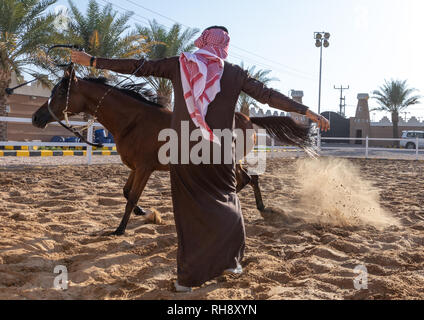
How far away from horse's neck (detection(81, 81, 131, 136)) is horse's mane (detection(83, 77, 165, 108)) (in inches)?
4.6

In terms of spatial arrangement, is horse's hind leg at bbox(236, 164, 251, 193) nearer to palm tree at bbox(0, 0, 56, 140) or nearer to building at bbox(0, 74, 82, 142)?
palm tree at bbox(0, 0, 56, 140)

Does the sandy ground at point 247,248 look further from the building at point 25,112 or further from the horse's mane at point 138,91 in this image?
the building at point 25,112

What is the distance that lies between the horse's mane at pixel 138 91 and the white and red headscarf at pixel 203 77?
5.39 feet

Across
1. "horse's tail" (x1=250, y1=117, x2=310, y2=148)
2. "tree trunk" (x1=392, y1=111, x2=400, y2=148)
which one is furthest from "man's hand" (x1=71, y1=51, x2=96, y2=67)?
"tree trunk" (x1=392, y1=111, x2=400, y2=148)

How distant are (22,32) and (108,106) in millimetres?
12587

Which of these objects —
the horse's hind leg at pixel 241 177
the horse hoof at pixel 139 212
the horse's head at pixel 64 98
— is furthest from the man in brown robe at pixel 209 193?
the horse's hind leg at pixel 241 177

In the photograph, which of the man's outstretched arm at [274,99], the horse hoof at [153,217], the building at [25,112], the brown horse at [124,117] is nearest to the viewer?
the man's outstretched arm at [274,99]

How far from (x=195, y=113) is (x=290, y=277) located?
53.3 inches

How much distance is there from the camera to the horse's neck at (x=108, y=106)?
407 centimetres

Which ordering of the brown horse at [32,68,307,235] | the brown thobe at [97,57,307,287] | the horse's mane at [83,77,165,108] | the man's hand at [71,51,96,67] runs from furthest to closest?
1. the horse's mane at [83,77,165,108]
2. the brown horse at [32,68,307,235]
3. the man's hand at [71,51,96,67]
4. the brown thobe at [97,57,307,287]

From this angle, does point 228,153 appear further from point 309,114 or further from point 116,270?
point 116,270

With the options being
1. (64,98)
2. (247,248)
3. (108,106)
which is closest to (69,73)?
(64,98)

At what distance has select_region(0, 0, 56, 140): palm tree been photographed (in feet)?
44.3

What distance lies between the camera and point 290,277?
282cm
